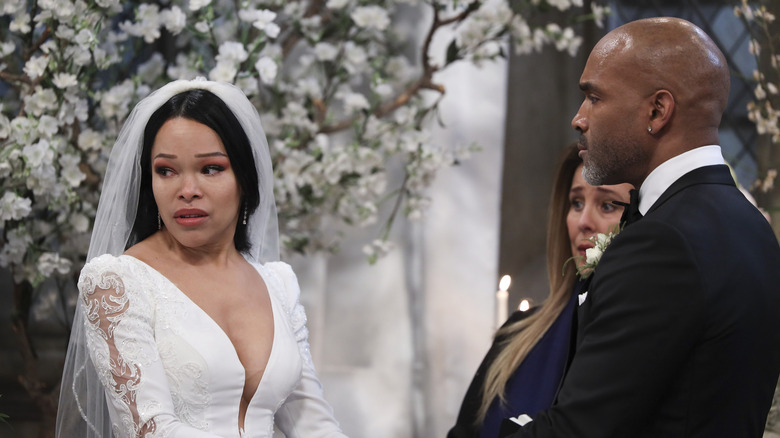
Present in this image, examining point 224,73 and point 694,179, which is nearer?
point 694,179

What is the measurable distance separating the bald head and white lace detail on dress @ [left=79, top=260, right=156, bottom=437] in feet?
3.64

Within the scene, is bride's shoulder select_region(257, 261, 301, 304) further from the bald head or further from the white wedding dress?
the bald head

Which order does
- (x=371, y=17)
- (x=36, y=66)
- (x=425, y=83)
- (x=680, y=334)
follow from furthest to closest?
(x=425, y=83), (x=371, y=17), (x=36, y=66), (x=680, y=334)

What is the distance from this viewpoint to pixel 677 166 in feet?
5.26

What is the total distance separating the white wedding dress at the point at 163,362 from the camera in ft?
6.04

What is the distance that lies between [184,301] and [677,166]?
1.07 m

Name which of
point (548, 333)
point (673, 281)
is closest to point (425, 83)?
point (548, 333)

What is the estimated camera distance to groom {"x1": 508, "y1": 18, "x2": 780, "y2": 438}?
1.49 metres

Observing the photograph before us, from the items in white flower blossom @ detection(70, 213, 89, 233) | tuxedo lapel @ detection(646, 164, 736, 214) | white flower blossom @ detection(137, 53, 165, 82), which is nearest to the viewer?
tuxedo lapel @ detection(646, 164, 736, 214)

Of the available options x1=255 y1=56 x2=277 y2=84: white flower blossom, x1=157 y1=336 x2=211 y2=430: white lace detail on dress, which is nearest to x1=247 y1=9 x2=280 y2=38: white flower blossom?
x1=255 y1=56 x2=277 y2=84: white flower blossom

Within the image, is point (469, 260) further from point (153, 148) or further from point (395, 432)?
point (153, 148)

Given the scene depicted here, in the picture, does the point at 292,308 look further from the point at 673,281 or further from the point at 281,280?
the point at 673,281

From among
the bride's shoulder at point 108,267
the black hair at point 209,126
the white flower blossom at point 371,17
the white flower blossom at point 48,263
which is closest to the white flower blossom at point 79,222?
the white flower blossom at point 48,263

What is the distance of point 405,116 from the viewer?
3.09 metres
